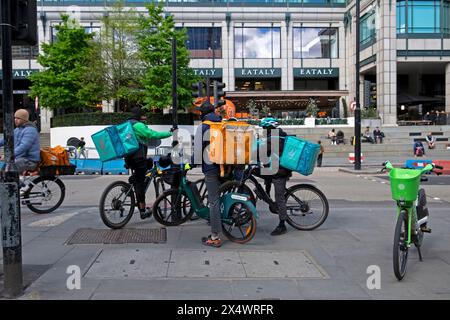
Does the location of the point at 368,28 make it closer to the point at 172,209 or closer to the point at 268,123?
the point at 268,123

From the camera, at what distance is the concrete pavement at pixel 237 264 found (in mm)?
4871

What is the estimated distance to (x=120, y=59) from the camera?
3222 cm

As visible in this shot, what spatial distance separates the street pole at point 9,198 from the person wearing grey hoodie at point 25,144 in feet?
12.7

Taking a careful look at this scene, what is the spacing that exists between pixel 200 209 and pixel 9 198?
3.03 meters

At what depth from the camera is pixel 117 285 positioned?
197 inches

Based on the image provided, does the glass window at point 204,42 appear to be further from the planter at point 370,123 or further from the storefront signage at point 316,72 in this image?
the planter at point 370,123

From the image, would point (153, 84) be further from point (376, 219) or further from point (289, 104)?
point (376, 219)

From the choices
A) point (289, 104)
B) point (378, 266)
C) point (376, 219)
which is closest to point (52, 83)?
point (289, 104)

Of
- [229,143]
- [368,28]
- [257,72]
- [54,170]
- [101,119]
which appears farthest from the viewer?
[257,72]

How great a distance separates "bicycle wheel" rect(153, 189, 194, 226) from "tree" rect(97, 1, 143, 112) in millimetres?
25235

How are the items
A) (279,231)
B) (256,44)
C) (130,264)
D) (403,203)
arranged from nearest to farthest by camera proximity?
(403,203), (130,264), (279,231), (256,44)

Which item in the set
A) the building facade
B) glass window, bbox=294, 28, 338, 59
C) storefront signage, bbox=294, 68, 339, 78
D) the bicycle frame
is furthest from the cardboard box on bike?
A: glass window, bbox=294, 28, 338, 59

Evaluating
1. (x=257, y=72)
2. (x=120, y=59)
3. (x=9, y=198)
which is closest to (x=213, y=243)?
(x=9, y=198)
